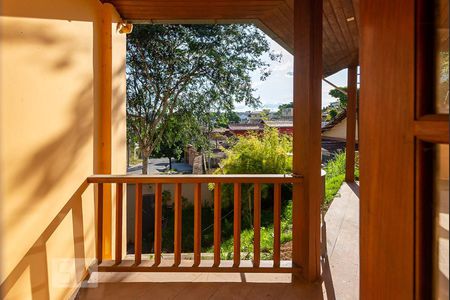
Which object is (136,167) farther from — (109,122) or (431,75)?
(431,75)

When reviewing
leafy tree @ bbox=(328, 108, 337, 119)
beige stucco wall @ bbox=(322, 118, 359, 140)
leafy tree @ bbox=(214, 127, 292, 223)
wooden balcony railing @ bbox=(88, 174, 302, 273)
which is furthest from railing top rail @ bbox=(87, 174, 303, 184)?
leafy tree @ bbox=(328, 108, 337, 119)

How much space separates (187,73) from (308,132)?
6.43 metres

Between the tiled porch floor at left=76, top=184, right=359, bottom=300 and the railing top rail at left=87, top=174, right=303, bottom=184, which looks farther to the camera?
the railing top rail at left=87, top=174, right=303, bottom=184

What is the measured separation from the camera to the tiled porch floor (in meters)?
2.25

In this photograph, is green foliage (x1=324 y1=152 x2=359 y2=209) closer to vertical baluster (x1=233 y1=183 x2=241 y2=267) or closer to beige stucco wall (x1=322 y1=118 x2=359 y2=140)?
beige stucco wall (x1=322 y1=118 x2=359 y2=140)

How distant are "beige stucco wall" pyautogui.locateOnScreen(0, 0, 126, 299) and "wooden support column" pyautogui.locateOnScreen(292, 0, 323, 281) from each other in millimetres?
1651

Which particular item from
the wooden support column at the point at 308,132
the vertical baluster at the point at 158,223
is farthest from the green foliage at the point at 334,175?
the vertical baluster at the point at 158,223

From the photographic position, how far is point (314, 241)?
7.82 feet

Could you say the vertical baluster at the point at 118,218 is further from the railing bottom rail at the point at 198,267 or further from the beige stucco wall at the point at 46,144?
the beige stucco wall at the point at 46,144

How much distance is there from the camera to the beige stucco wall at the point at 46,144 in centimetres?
149

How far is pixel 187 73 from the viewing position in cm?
828

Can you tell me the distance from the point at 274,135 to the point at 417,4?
14.3 ft

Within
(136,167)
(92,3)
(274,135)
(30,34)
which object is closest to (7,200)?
(30,34)

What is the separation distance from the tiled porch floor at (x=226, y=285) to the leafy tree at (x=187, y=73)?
636 cm
